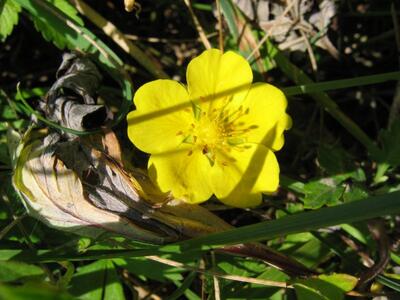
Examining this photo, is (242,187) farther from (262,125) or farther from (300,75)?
(300,75)

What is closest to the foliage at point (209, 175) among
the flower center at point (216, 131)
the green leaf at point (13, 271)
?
the green leaf at point (13, 271)

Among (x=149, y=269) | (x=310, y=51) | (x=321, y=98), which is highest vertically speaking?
(x=310, y=51)

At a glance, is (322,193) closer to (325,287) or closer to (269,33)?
(325,287)

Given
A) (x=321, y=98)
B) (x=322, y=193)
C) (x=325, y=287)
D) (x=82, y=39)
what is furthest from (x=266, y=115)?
(x=82, y=39)

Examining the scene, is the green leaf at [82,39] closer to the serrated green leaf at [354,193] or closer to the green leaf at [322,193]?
the green leaf at [322,193]

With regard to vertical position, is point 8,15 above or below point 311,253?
above

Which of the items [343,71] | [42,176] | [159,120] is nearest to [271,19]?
[343,71]

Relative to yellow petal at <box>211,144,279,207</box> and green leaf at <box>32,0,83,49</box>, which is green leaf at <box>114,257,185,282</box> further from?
green leaf at <box>32,0,83,49</box>
